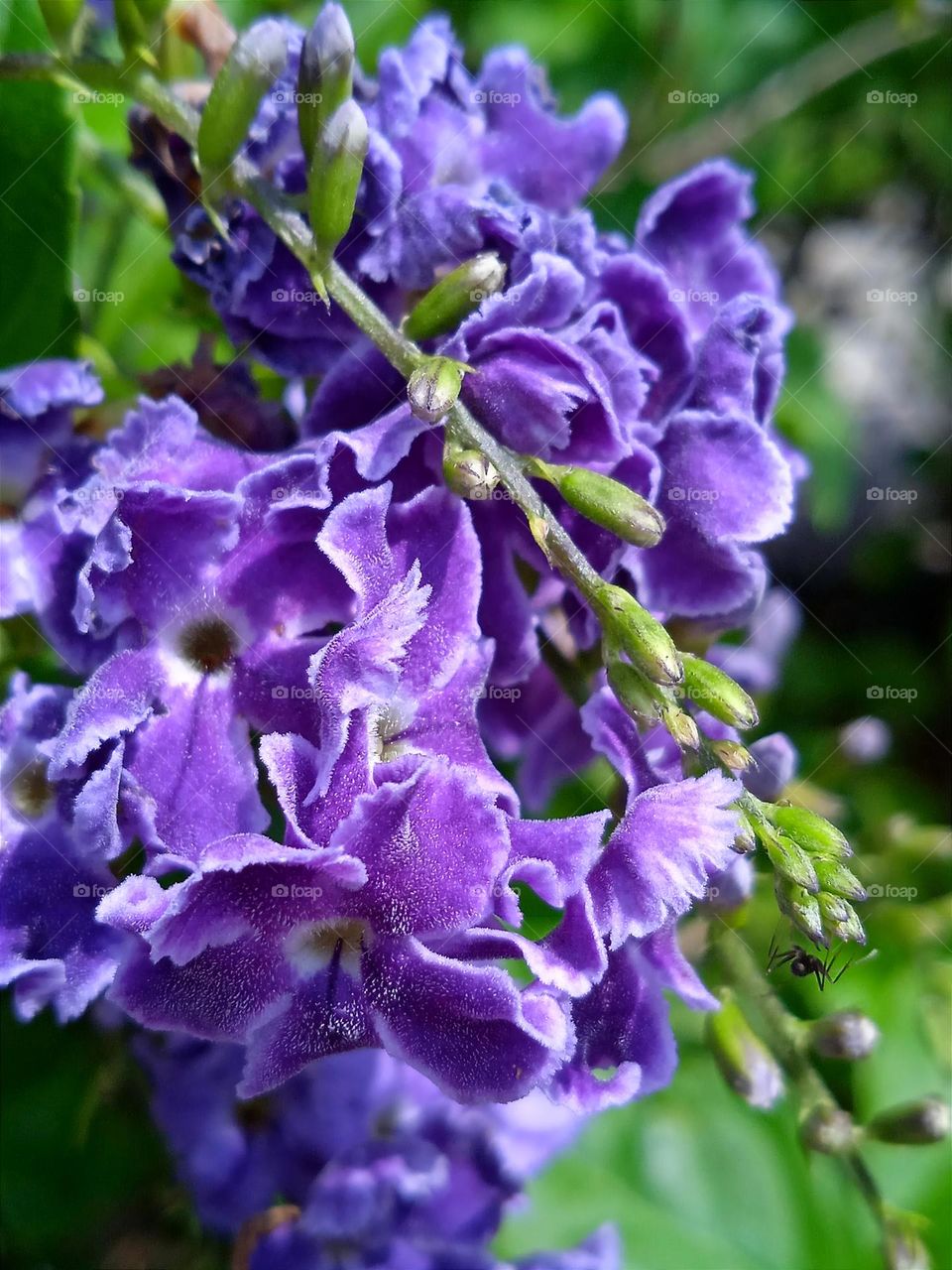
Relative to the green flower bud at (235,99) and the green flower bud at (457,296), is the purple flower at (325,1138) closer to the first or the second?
the green flower bud at (457,296)

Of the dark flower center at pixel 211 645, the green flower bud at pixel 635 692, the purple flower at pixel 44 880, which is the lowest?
the purple flower at pixel 44 880

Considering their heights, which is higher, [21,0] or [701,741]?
[701,741]

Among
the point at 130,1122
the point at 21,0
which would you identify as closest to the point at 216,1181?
the point at 130,1122


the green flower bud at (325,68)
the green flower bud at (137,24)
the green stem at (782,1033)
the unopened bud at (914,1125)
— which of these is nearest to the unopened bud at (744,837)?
the green stem at (782,1033)

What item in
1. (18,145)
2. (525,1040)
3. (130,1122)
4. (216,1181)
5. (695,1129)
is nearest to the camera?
(525,1040)

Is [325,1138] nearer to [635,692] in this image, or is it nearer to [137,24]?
[635,692]

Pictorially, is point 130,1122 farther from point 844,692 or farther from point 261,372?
point 844,692

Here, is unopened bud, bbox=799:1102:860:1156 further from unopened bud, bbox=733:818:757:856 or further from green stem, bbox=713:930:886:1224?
unopened bud, bbox=733:818:757:856

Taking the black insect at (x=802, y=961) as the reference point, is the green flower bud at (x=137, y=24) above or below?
above
